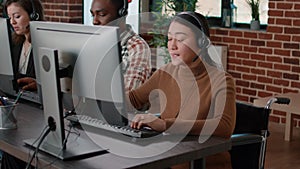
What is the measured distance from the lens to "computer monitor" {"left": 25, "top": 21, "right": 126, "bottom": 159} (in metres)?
1.80

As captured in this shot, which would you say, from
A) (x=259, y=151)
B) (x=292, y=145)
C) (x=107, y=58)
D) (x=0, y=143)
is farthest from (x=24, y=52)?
(x=292, y=145)

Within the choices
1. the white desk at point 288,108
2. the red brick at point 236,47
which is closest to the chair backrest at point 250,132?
the white desk at point 288,108

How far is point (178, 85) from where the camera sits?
234 cm

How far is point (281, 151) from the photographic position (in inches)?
162

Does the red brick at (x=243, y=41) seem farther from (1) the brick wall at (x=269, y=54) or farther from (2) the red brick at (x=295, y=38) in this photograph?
(2) the red brick at (x=295, y=38)

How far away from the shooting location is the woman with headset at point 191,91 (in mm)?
2020

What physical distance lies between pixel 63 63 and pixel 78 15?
177 inches

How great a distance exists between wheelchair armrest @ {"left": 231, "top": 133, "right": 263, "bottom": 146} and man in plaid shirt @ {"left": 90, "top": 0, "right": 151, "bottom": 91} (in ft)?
2.02

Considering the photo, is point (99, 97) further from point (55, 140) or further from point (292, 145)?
point (292, 145)

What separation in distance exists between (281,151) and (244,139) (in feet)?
6.64

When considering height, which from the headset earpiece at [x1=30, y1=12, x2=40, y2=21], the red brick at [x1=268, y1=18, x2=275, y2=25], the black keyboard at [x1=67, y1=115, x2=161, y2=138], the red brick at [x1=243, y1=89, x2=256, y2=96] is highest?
the headset earpiece at [x1=30, y1=12, x2=40, y2=21]

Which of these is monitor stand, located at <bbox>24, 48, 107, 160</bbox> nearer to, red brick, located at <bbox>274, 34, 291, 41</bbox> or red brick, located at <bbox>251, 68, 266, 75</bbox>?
red brick, located at <bbox>274, 34, 291, 41</bbox>

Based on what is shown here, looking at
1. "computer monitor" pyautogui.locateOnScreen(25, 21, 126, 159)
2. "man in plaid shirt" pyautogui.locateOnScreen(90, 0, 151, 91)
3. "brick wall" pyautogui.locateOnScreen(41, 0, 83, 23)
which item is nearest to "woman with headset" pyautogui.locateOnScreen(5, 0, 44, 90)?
"man in plaid shirt" pyautogui.locateOnScreen(90, 0, 151, 91)

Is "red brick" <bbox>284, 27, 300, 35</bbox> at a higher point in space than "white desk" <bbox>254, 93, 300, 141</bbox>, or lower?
higher
